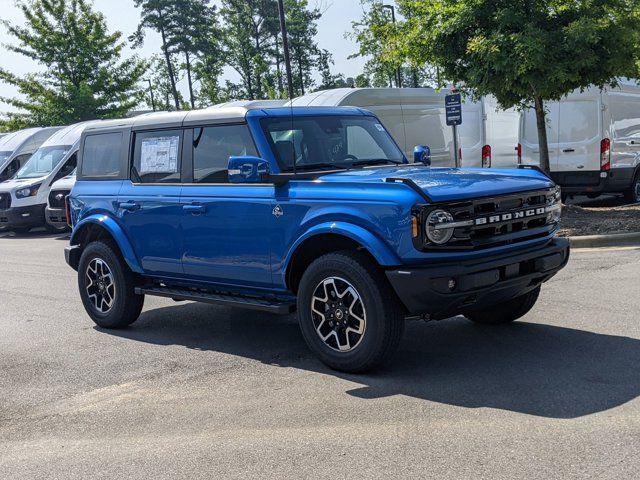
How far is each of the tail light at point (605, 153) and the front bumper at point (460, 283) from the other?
11.2m

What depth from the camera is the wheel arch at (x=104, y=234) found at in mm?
7602

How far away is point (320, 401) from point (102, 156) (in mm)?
3971

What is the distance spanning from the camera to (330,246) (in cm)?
606

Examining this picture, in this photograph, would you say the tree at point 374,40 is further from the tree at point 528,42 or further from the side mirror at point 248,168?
the side mirror at point 248,168

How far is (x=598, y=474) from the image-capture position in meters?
3.93

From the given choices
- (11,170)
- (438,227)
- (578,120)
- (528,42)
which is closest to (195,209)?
(438,227)

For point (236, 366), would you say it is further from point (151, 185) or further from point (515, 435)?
point (515, 435)

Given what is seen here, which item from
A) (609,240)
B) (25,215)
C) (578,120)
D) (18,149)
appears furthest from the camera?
(18,149)

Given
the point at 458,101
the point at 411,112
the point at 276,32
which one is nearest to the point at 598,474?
the point at 458,101

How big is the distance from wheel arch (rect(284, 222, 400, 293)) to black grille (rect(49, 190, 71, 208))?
12932 mm

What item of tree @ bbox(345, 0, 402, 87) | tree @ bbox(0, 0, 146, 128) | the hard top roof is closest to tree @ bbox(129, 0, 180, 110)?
tree @ bbox(0, 0, 146, 128)

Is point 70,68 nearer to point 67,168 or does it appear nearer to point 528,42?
point 67,168

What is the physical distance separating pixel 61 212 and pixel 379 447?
15021 millimetres

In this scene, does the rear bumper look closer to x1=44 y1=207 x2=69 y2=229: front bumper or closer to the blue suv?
the blue suv
